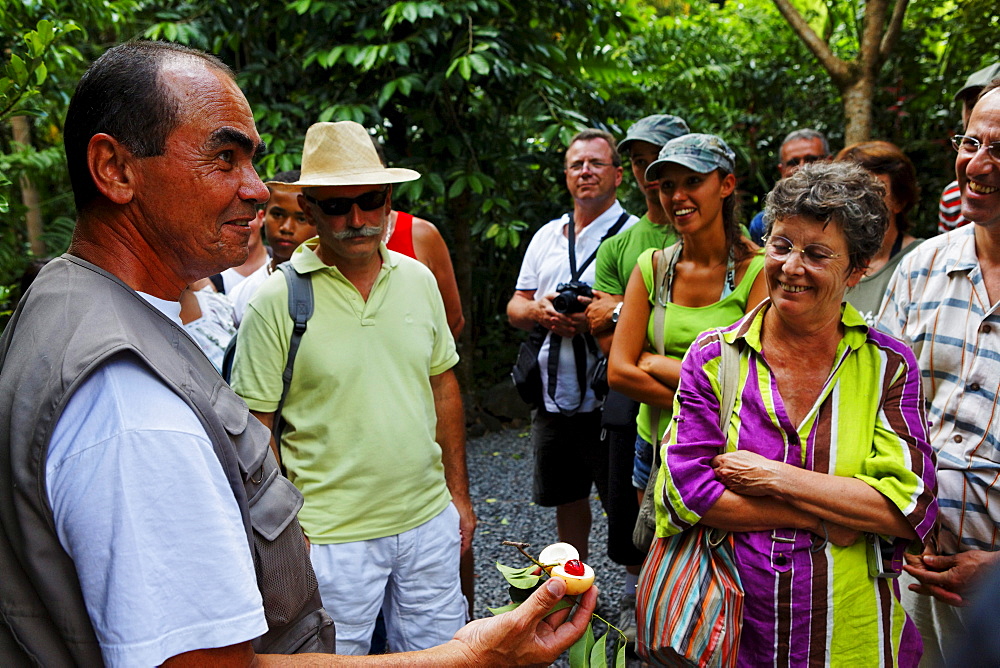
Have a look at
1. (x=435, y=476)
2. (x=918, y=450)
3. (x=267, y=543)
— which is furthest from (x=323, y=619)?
(x=918, y=450)

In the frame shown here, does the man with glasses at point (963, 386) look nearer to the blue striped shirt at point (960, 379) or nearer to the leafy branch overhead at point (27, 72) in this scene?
the blue striped shirt at point (960, 379)

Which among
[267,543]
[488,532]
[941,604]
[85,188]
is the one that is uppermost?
[85,188]

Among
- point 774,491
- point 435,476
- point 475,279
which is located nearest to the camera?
point 774,491

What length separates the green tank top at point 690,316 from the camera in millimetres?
2916

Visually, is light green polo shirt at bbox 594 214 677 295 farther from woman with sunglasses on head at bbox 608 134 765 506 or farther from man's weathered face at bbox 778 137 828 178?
man's weathered face at bbox 778 137 828 178

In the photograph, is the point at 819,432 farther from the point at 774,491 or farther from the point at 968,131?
the point at 968,131

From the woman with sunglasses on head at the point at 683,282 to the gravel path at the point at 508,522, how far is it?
1.60m

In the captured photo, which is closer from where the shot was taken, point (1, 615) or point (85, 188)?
point (1, 615)

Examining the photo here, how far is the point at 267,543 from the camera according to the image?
1.43 meters

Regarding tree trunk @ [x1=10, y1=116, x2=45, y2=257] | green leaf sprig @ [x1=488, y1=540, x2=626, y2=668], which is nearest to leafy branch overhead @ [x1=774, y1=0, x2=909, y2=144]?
green leaf sprig @ [x1=488, y1=540, x2=626, y2=668]

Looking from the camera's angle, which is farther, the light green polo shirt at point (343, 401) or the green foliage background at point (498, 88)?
the green foliage background at point (498, 88)

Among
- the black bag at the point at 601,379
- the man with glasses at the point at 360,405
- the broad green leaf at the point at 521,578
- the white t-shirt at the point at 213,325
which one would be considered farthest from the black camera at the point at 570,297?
the broad green leaf at the point at 521,578

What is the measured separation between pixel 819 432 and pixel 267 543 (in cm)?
158

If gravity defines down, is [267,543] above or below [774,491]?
above
